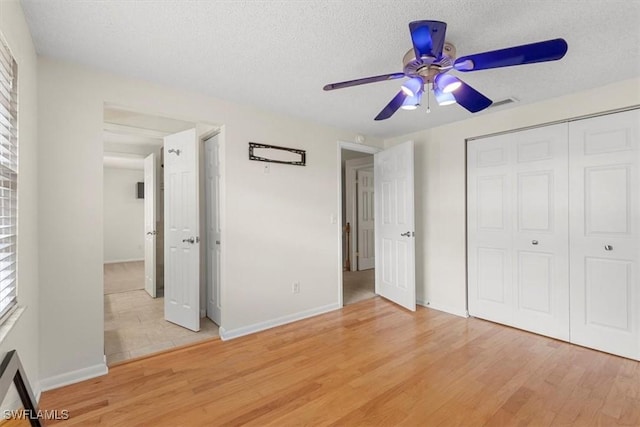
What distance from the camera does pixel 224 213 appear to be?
9.20 ft

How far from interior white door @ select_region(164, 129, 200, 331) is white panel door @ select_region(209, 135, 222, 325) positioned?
0.20 metres

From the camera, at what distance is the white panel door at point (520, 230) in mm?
2717

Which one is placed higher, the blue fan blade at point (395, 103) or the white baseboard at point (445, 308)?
the blue fan blade at point (395, 103)

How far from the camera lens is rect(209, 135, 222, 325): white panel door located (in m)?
3.08

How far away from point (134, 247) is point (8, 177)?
6.89 m

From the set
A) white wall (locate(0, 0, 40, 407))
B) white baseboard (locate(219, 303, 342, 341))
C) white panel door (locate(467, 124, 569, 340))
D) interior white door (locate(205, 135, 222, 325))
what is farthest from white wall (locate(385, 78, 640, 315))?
white wall (locate(0, 0, 40, 407))

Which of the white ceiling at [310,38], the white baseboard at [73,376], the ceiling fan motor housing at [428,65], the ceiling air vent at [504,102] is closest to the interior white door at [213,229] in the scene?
the white ceiling at [310,38]

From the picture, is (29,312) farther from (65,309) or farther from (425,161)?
(425,161)

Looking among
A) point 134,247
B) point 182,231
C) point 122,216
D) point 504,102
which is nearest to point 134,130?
point 182,231

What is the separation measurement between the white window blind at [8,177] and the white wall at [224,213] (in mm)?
568

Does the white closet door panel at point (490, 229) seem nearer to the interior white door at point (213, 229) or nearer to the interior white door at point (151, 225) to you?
the interior white door at point (213, 229)

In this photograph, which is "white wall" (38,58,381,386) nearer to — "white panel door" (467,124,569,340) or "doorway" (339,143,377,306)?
"white panel door" (467,124,569,340)

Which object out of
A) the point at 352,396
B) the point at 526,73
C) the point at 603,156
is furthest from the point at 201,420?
the point at 603,156

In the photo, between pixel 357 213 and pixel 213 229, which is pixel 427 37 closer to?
pixel 213 229
